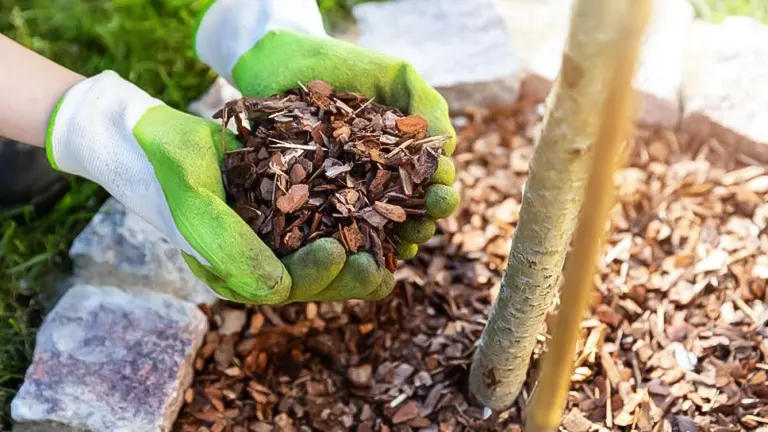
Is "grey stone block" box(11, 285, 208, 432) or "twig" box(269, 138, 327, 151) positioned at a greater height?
"twig" box(269, 138, 327, 151)

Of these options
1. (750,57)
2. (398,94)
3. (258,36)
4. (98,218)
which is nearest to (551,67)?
(750,57)

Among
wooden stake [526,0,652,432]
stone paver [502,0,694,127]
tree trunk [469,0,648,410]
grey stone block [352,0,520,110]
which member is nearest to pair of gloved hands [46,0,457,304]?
tree trunk [469,0,648,410]

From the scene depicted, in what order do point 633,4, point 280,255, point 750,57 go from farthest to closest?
1. point 750,57
2. point 280,255
3. point 633,4

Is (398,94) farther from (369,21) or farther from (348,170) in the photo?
(369,21)

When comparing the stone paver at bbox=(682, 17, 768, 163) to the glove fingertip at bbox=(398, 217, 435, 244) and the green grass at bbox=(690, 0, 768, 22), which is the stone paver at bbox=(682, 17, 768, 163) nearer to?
the green grass at bbox=(690, 0, 768, 22)

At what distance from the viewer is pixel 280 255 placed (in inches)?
43.8

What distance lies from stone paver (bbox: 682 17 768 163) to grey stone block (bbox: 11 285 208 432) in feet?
3.71

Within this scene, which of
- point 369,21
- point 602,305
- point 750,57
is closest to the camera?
point 602,305

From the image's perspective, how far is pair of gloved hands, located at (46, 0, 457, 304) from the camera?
106 cm

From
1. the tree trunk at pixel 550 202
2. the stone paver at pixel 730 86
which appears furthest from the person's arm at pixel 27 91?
the stone paver at pixel 730 86

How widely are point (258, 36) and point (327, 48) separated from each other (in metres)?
0.15

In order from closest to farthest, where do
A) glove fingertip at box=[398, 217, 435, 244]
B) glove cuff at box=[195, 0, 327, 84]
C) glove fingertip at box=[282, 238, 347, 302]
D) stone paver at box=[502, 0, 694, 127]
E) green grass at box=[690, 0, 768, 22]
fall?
glove fingertip at box=[282, 238, 347, 302], glove fingertip at box=[398, 217, 435, 244], glove cuff at box=[195, 0, 327, 84], stone paver at box=[502, 0, 694, 127], green grass at box=[690, 0, 768, 22]

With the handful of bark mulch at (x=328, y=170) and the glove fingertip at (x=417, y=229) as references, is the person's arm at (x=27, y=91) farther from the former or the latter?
the glove fingertip at (x=417, y=229)

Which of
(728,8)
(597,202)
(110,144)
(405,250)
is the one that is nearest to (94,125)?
(110,144)
